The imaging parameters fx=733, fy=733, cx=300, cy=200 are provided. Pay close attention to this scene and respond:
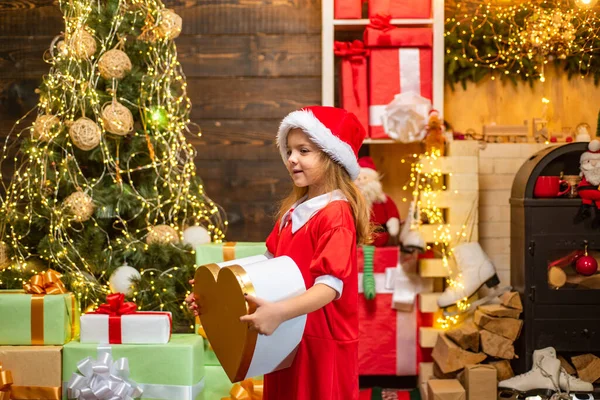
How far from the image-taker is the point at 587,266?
320 centimetres

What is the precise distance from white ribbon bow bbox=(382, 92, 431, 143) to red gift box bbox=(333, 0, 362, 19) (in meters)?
0.52

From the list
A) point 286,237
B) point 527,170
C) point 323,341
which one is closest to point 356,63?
point 527,170

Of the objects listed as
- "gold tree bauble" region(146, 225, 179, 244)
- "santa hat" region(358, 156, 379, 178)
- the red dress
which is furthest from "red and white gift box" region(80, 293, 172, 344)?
"santa hat" region(358, 156, 379, 178)

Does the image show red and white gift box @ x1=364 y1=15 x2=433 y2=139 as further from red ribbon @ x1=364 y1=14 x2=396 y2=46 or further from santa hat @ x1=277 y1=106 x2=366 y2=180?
santa hat @ x1=277 y1=106 x2=366 y2=180

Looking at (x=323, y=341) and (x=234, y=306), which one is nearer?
(x=234, y=306)

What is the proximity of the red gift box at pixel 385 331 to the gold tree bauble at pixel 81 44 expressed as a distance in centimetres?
161

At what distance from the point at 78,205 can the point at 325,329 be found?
1.56 metres

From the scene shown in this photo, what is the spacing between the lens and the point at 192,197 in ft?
11.0

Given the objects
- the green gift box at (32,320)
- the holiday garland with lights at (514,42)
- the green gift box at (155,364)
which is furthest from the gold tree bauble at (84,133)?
the holiday garland with lights at (514,42)

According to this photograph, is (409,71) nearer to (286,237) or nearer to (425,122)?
(425,122)

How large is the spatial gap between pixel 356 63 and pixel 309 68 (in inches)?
14.1

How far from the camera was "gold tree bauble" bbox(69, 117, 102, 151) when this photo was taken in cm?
306

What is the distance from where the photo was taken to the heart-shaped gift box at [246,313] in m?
1.70

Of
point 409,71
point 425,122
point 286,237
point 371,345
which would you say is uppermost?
point 409,71
